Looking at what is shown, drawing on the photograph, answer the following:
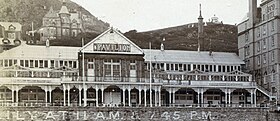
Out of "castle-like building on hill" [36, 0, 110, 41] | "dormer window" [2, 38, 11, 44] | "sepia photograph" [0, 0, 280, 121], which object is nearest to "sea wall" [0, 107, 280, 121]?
"sepia photograph" [0, 0, 280, 121]

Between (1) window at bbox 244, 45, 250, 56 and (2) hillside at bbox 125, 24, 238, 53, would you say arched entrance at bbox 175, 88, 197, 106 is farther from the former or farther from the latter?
(2) hillside at bbox 125, 24, 238, 53

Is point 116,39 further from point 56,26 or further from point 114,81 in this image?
point 56,26

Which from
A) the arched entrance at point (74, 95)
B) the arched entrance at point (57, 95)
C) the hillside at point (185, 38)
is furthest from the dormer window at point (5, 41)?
the hillside at point (185, 38)

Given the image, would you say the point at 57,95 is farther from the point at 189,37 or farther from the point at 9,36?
the point at 189,37

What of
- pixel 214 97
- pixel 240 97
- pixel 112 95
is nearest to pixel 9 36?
pixel 112 95

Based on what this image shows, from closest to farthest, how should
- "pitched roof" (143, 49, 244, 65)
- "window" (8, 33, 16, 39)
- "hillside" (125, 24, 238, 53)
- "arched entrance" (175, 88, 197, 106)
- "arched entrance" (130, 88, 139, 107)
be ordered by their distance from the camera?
"arched entrance" (130, 88, 139, 107) → "arched entrance" (175, 88, 197, 106) → "pitched roof" (143, 49, 244, 65) → "window" (8, 33, 16, 39) → "hillside" (125, 24, 238, 53)
